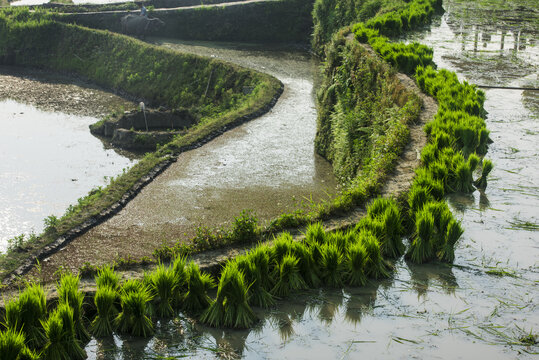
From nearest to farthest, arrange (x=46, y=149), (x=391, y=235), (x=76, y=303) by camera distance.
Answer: (x=76, y=303)
(x=391, y=235)
(x=46, y=149)

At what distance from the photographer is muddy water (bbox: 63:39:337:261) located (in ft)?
27.4

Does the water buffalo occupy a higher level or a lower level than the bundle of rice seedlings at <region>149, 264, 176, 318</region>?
higher

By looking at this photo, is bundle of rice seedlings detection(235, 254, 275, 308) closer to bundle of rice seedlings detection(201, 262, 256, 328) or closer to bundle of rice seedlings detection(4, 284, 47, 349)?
bundle of rice seedlings detection(201, 262, 256, 328)

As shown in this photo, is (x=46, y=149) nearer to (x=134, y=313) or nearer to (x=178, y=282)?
(x=178, y=282)

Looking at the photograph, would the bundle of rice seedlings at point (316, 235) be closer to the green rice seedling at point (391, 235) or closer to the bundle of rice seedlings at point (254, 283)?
the green rice seedling at point (391, 235)

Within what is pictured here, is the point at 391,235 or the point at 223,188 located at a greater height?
the point at 391,235

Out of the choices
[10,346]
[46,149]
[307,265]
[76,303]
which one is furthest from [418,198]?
[46,149]

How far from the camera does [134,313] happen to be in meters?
4.30

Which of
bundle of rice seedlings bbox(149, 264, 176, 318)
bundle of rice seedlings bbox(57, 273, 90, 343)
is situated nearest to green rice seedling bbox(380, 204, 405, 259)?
bundle of rice seedlings bbox(149, 264, 176, 318)

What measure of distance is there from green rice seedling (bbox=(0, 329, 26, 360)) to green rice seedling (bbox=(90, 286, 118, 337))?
2.15 ft

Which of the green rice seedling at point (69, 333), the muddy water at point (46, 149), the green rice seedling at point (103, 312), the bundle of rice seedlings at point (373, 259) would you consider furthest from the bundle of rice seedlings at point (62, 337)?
the muddy water at point (46, 149)

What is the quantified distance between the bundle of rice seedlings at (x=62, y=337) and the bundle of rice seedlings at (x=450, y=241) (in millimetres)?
2940

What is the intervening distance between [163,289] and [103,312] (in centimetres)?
45

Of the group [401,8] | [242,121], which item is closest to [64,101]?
[242,121]
